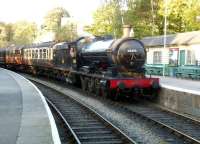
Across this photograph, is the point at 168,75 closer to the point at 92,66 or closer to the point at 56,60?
the point at 56,60

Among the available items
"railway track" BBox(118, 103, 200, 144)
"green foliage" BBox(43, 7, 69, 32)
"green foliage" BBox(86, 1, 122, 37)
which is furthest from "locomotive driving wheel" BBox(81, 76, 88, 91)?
"green foliage" BBox(43, 7, 69, 32)

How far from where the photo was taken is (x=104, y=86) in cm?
1988

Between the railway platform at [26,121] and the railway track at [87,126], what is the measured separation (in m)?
0.71

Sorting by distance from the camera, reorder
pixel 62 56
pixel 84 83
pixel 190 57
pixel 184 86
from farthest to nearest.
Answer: pixel 190 57
pixel 62 56
pixel 84 83
pixel 184 86

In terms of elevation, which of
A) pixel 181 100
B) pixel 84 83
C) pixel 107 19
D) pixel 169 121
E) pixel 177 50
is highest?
pixel 107 19

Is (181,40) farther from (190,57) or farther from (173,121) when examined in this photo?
(173,121)

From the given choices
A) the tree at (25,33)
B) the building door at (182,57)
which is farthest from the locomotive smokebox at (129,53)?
the tree at (25,33)

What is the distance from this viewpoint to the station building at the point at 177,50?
110 feet

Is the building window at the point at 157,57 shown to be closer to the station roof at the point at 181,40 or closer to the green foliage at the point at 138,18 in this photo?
the station roof at the point at 181,40

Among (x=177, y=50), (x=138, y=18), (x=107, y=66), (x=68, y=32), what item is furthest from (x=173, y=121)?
(x=68, y=32)

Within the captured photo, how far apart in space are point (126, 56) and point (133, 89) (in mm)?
1401

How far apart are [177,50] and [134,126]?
21984mm

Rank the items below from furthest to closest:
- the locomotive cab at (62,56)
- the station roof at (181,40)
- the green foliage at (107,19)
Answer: the green foliage at (107,19), the station roof at (181,40), the locomotive cab at (62,56)

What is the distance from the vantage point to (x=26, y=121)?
42.9 ft
